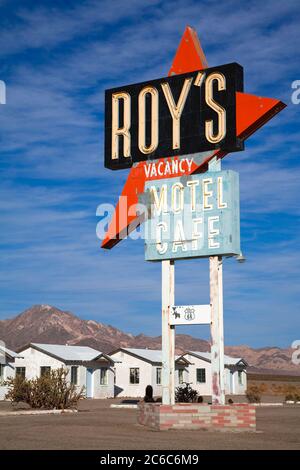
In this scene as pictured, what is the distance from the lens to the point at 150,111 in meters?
23.0

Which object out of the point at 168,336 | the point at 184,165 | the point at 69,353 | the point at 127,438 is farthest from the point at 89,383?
the point at 127,438

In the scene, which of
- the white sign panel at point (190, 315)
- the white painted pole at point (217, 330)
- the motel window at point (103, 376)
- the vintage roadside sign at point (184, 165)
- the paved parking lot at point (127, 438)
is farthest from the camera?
the motel window at point (103, 376)

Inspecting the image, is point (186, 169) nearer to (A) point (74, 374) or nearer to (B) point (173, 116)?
(B) point (173, 116)

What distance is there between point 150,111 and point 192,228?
13.8 feet

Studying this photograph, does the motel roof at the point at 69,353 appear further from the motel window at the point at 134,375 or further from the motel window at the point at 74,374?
the motel window at the point at 134,375

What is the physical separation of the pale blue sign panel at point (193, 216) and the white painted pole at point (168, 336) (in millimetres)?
525

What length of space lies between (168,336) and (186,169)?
204 inches

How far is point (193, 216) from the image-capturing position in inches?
850

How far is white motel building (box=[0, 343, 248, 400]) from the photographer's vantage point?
4872cm

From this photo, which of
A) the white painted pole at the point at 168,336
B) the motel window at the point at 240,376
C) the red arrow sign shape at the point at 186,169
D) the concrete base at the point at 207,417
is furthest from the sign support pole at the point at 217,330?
the motel window at the point at 240,376

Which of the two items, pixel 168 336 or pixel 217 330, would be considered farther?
pixel 168 336

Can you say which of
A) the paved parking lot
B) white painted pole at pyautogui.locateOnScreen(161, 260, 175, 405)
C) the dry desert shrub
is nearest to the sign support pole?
the paved parking lot

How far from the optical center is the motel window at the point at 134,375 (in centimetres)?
5441

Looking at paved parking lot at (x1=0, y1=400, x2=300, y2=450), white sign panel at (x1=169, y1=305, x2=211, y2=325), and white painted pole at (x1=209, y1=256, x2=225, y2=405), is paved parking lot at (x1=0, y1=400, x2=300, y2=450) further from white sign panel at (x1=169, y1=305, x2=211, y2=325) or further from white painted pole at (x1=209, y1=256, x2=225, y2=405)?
white sign panel at (x1=169, y1=305, x2=211, y2=325)
